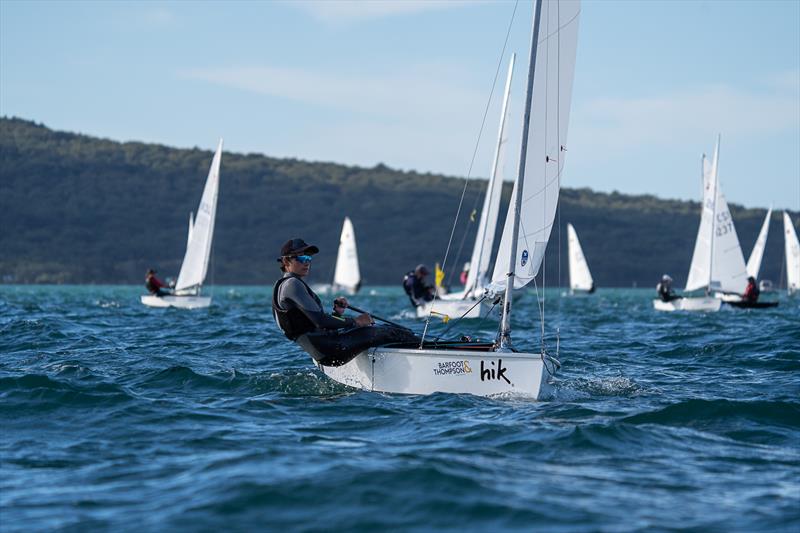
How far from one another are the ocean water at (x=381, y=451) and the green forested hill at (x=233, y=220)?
122629 mm

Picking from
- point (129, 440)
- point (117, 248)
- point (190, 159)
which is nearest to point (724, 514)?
point (129, 440)

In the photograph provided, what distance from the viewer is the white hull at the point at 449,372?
10500 millimetres

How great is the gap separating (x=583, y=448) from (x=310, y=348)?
384cm

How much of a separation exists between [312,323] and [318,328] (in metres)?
0.11

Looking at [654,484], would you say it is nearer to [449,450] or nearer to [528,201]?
[449,450]

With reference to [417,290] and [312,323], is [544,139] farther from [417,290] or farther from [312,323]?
[417,290]

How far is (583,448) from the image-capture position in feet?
27.6

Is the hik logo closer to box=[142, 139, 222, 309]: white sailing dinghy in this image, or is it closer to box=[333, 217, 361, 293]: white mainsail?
box=[142, 139, 222, 309]: white sailing dinghy

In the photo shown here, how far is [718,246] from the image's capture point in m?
40.3

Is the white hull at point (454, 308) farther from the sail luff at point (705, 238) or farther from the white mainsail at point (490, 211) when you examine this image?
the sail luff at point (705, 238)

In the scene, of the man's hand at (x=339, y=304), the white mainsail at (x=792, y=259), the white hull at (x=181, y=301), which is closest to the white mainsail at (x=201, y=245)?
the white hull at (x=181, y=301)

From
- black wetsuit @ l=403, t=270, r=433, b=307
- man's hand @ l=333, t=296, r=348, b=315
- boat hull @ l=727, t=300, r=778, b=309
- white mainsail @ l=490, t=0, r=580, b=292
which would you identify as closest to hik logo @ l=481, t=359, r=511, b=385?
white mainsail @ l=490, t=0, r=580, b=292

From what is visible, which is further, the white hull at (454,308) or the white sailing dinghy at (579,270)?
the white sailing dinghy at (579,270)

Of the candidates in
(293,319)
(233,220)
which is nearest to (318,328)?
(293,319)
